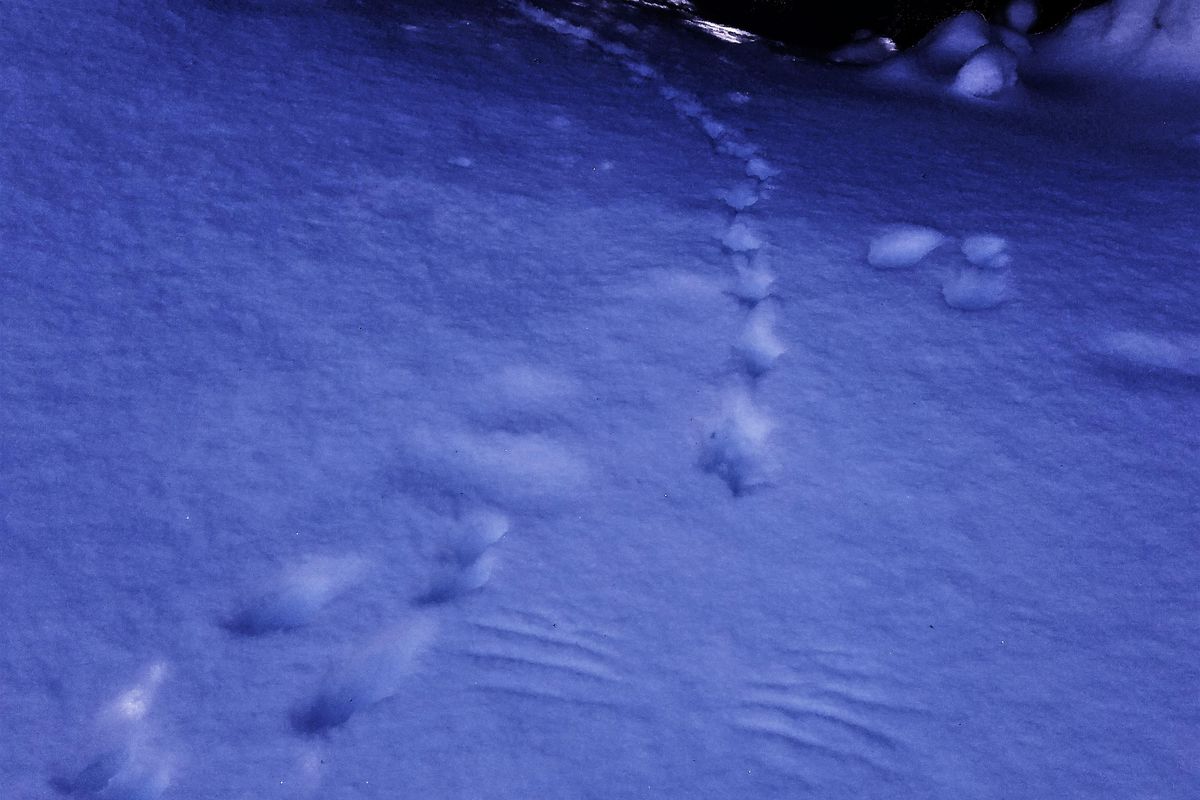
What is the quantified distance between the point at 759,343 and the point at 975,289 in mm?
496

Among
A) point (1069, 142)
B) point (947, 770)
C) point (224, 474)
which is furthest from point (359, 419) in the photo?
point (1069, 142)

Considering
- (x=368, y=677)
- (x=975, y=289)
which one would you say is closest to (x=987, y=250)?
(x=975, y=289)

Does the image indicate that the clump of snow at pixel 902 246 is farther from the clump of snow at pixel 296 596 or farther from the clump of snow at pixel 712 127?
the clump of snow at pixel 296 596

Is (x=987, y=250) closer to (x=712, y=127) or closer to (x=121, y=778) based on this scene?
(x=712, y=127)

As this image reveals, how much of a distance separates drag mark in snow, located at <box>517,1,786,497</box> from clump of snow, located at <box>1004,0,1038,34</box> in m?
1.29

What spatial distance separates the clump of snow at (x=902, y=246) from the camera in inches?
71.5

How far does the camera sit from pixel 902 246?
1851 millimetres

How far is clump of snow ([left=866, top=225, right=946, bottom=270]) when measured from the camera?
1.82 metres

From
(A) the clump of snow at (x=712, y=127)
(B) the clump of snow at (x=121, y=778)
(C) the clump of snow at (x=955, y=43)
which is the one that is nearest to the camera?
(B) the clump of snow at (x=121, y=778)

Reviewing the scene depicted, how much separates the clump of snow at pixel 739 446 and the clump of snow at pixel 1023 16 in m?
2.35

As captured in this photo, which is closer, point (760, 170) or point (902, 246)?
point (902, 246)

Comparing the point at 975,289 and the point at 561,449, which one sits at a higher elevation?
the point at 975,289

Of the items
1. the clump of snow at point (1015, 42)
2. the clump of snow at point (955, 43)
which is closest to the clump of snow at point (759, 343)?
the clump of snow at point (955, 43)

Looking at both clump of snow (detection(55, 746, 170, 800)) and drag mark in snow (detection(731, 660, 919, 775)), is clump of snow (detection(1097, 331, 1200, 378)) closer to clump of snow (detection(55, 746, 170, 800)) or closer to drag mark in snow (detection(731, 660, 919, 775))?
drag mark in snow (detection(731, 660, 919, 775))
